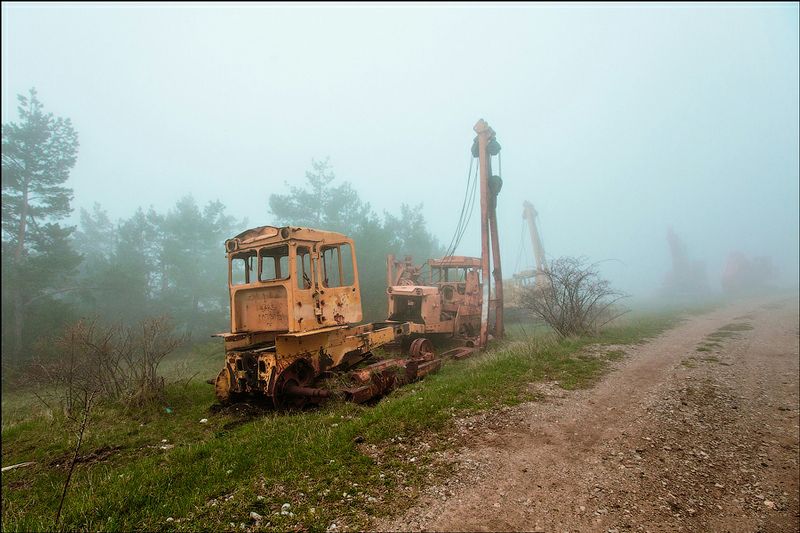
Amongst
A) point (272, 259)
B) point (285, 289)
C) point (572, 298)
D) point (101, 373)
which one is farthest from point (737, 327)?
point (101, 373)

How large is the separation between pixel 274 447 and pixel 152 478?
4.81 ft

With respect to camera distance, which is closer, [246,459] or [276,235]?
[246,459]

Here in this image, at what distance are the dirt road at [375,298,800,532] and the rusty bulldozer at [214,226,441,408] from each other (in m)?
3.32

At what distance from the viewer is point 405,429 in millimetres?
5648

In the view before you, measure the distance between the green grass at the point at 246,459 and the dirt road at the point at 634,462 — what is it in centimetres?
50

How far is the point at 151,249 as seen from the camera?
31.3m

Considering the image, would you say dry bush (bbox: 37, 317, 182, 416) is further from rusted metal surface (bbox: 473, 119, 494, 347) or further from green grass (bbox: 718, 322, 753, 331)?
green grass (bbox: 718, 322, 753, 331)

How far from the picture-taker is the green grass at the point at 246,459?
3973 mm

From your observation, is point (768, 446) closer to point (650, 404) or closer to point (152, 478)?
point (650, 404)

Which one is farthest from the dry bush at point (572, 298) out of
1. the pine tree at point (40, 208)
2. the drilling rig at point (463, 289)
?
the pine tree at point (40, 208)

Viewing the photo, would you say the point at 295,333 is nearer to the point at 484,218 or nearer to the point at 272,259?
the point at 272,259

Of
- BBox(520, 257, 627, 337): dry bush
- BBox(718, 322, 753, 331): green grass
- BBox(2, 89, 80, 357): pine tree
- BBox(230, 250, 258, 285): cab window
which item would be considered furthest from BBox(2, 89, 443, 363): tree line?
BBox(718, 322, 753, 331): green grass

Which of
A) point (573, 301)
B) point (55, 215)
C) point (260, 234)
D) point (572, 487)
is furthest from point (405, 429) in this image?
point (55, 215)

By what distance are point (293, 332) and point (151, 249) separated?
100 feet
